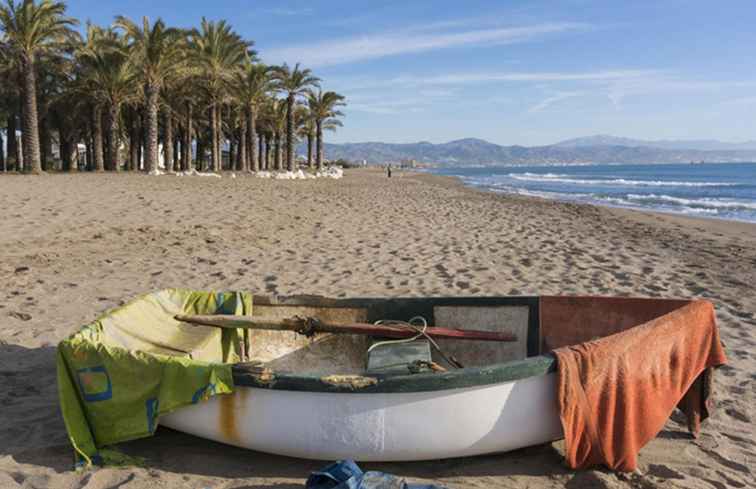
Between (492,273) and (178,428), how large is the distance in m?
6.02

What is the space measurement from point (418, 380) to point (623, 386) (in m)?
1.22

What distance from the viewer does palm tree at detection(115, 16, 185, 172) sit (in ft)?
93.6

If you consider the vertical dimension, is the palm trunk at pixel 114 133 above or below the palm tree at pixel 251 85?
below

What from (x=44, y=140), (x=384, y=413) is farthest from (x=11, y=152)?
(x=384, y=413)

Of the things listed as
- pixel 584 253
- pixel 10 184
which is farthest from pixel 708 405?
pixel 10 184

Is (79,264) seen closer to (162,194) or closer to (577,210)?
(162,194)

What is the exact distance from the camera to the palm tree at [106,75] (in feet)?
99.3

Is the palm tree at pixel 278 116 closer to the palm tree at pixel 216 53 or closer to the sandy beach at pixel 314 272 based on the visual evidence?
the palm tree at pixel 216 53

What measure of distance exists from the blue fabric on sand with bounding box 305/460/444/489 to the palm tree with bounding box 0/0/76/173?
2837 cm

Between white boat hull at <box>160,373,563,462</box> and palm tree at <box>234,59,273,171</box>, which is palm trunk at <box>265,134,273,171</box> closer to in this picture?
palm tree at <box>234,59,273,171</box>

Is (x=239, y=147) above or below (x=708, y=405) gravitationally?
above

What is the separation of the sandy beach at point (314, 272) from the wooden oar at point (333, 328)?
887 mm

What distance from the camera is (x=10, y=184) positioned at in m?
18.9

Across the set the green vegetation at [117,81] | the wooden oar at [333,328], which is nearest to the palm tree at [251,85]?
the green vegetation at [117,81]
